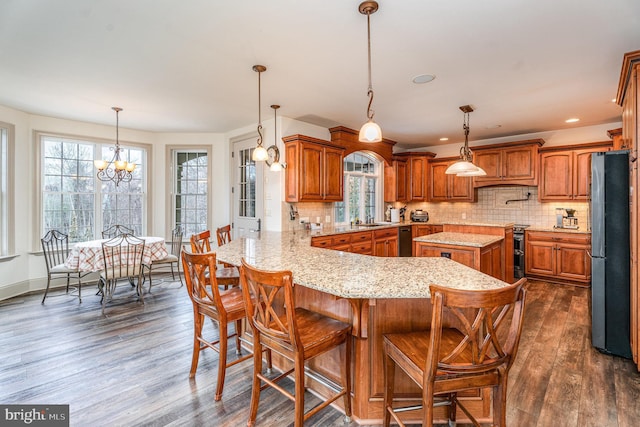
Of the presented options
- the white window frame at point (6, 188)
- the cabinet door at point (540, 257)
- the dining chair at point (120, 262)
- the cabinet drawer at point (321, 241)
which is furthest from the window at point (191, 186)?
the cabinet door at point (540, 257)

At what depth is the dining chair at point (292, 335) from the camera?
161 cm

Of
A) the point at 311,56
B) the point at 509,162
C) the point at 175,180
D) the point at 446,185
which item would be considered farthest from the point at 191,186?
the point at 509,162

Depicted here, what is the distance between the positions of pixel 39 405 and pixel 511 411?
3120 mm

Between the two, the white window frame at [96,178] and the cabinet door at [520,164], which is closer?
the white window frame at [96,178]

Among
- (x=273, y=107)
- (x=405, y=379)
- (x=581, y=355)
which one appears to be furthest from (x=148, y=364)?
(x=581, y=355)

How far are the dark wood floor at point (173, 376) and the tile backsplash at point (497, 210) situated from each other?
231 cm

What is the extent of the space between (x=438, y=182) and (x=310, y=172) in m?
3.35

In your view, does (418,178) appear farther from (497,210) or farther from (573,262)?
(573,262)

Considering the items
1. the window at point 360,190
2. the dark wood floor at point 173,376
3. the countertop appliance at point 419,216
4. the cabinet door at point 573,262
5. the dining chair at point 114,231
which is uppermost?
the window at point 360,190

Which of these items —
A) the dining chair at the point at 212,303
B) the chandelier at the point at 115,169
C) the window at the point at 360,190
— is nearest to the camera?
the dining chair at the point at 212,303

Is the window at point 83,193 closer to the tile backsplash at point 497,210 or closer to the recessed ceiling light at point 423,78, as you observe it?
the tile backsplash at point 497,210

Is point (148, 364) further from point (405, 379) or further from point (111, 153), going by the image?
point (111, 153)

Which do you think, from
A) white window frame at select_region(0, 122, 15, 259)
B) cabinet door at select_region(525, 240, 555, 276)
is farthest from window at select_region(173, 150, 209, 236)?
cabinet door at select_region(525, 240, 555, 276)

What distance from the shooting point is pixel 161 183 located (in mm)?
5754
